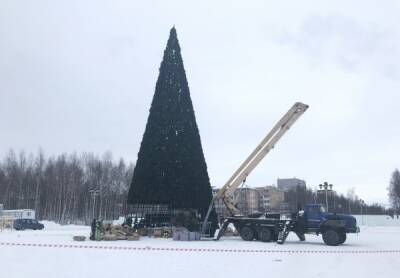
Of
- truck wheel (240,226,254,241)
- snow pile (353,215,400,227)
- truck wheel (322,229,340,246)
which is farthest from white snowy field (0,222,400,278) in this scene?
snow pile (353,215,400,227)

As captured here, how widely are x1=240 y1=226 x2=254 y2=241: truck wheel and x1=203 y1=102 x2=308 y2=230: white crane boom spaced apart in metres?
1.56

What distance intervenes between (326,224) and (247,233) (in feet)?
16.8

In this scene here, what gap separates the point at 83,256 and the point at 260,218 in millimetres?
13742

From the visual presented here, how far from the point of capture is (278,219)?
26.1m

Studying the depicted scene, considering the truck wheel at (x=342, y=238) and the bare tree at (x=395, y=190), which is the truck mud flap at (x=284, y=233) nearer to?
the truck wheel at (x=342, y=238)

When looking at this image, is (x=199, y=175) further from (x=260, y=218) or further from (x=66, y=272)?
(x=66, y=272)

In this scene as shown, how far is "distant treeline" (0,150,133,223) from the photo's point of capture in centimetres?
7300

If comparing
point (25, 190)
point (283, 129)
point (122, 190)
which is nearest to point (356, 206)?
point (122, 190)

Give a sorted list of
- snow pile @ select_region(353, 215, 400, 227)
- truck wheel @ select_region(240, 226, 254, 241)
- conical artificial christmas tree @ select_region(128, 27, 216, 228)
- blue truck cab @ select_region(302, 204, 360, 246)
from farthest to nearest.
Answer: snow pile @ select_region(353, 215, 400, 227), conical artificial christmas tree @ select_region(128, 27, 216, 228), truck wheel @ select_region(240, 226, 254, 241), blue truck cab @ select_region(302, 204, 360, 246)

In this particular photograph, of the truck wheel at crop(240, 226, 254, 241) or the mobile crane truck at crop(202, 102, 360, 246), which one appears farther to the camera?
the truck wheel at crop(240, 226, 254, 241)

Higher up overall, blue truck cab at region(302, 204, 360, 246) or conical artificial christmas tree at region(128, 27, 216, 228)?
conical artificial christmas tree at region(128, 27, 216, 228)

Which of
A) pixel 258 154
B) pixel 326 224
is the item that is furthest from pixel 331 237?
pixel 258 154

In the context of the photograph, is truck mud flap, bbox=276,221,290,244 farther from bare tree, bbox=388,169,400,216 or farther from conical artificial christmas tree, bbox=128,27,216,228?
bare tree, bbox=388,169,400,216

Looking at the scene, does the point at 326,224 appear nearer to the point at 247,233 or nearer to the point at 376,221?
the point at 247,233
